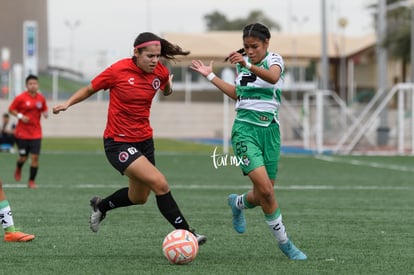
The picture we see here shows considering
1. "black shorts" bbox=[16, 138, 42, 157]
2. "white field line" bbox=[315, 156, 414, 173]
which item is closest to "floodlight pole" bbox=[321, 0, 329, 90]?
"white field line" bbox=[315, 156, 414, 173]

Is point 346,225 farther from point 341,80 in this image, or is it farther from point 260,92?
point 341,80

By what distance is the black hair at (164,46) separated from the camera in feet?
31.5

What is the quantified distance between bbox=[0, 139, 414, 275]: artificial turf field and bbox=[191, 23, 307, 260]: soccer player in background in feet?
1.53

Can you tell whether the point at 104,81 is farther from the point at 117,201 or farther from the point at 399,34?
the point at 399,34

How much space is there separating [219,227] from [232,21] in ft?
437

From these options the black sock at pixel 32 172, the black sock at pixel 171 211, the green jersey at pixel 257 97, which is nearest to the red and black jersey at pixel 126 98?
the black sock at pixel 171 211

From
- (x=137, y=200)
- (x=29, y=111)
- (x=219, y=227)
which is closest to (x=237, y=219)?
(x=137, y=200)

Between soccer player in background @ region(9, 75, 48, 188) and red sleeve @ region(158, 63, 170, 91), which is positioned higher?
red sleeve @ region(158, 63, 170, 91)

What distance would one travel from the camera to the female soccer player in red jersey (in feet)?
31.1

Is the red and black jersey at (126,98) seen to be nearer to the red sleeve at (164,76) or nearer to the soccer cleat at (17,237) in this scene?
the red sleeve at (164,76)

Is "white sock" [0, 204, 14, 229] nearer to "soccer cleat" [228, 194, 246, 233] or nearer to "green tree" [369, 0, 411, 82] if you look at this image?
"soccer cleat" [228, 194, 246, 233]

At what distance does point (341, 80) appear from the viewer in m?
74.8

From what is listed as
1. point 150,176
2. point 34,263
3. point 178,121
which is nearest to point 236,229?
point 150,176

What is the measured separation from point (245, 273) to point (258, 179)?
118 centimetres
